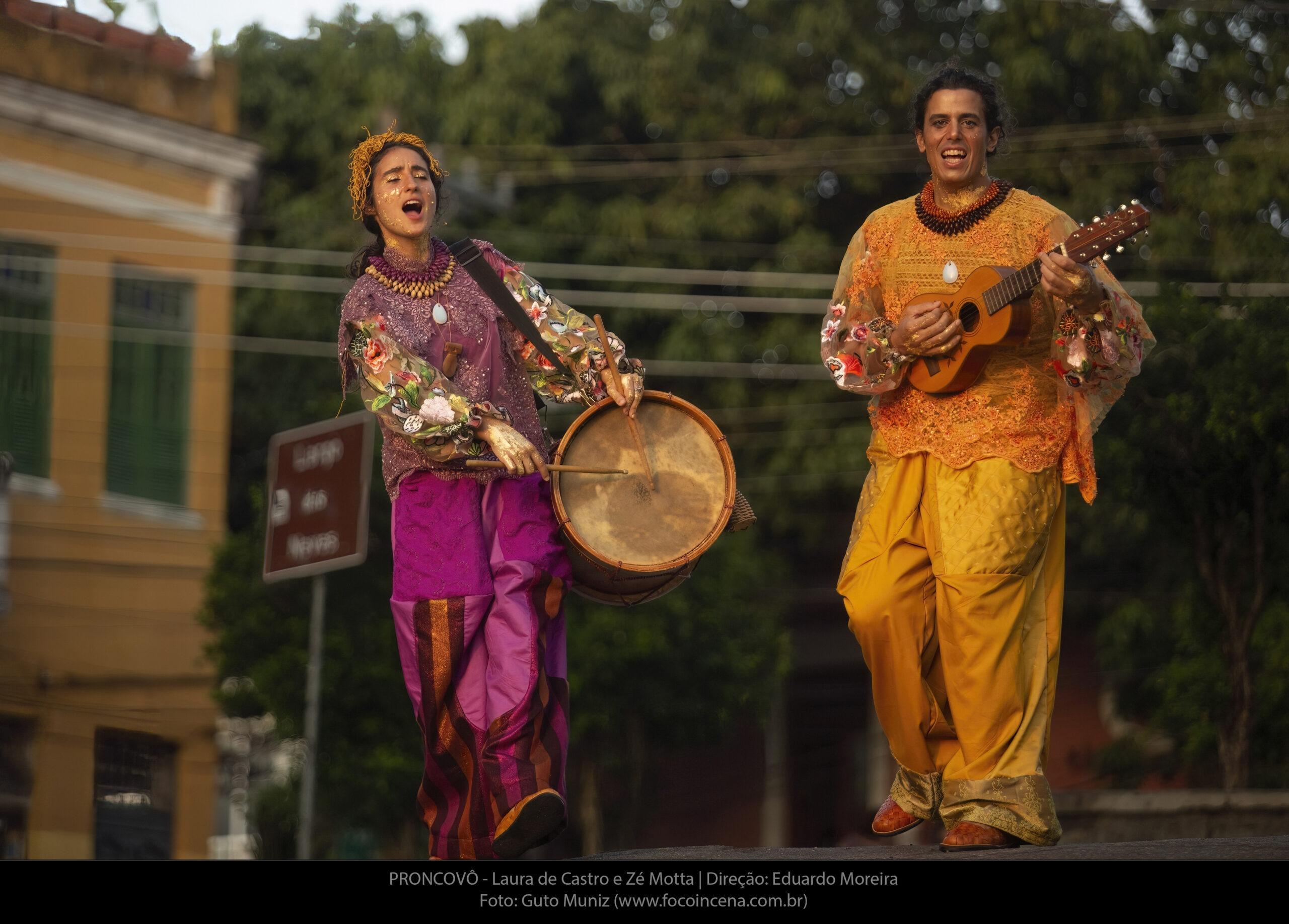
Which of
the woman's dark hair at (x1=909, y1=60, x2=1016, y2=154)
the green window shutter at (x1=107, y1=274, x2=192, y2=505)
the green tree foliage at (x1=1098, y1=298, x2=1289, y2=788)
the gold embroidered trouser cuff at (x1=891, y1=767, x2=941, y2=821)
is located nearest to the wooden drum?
the gold embroidered trouser cuff at (x1=891, y1=767, x2=941, y2=821)

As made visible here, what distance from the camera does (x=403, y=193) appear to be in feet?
18.0

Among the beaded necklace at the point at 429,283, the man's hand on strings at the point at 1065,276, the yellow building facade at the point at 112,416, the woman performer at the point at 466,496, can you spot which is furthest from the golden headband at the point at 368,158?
the yellow building facade at the point at 112,416

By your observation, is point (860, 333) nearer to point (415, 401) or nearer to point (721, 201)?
point (415, 401)

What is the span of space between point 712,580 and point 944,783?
32.8 ft

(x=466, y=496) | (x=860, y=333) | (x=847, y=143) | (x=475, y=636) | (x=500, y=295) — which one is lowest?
(x=475, y=636)

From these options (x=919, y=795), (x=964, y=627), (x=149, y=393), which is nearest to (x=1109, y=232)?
(x=964, y=627)

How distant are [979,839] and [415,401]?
1.98 metres

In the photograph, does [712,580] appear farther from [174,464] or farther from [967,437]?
[967,437]

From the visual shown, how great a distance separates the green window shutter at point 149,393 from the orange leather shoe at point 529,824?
977cm

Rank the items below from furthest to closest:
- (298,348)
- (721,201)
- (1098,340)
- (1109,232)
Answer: (298,348), (721,201), (1098,340), (1109,232)

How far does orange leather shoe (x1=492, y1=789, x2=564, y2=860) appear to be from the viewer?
509 cm

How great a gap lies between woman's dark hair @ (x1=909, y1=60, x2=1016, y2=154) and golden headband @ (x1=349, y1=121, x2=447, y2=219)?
1449 mm

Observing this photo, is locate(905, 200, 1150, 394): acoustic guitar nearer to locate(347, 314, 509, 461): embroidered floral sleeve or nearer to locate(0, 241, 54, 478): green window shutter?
locate(347, 314, 509, 461): embroidered floral sleeve
